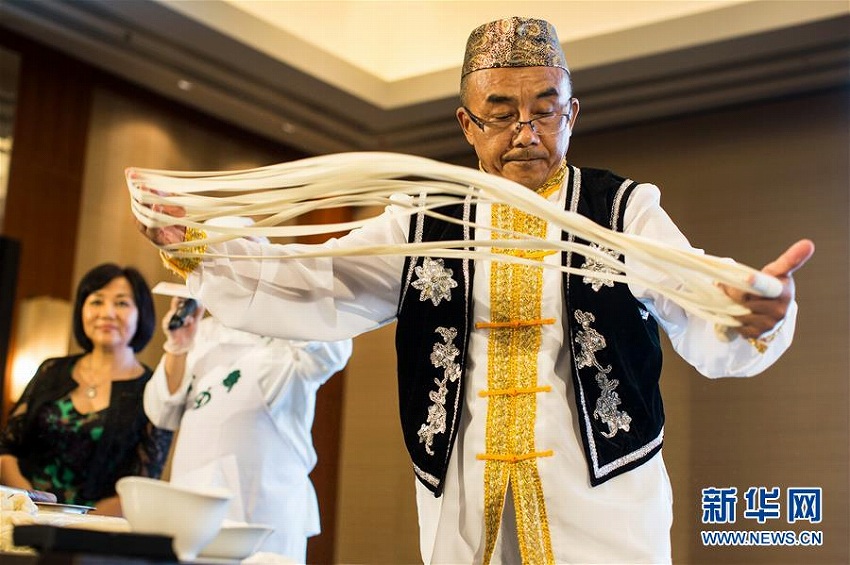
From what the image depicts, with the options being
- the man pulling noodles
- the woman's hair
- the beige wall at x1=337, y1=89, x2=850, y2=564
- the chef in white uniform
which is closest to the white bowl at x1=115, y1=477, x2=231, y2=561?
the man pulling noodles

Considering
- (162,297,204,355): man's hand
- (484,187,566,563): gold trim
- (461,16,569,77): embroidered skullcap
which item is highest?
(461,16,569,77): embroidered skullcap

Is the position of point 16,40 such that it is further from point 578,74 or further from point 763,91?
point 763,91

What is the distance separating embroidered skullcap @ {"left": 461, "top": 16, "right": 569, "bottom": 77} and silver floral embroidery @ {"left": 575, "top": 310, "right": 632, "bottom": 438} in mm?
470

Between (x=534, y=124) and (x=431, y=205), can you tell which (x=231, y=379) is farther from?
(x=431, y=205)

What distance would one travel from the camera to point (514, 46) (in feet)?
6.40

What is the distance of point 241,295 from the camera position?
188 cm

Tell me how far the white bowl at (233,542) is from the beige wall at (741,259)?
214 centimetres

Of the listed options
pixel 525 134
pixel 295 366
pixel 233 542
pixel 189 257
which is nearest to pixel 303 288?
pixel 189 257

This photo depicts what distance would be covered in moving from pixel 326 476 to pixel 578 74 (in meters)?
2.02

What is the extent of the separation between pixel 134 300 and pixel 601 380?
245cm

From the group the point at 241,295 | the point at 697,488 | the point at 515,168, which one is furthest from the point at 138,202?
the point at 697,488

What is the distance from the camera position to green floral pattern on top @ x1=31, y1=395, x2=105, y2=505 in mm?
3506

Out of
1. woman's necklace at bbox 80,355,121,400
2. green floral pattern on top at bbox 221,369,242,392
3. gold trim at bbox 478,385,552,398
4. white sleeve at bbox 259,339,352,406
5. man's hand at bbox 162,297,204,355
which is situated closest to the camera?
gold trim at bbox 478,385,552,398

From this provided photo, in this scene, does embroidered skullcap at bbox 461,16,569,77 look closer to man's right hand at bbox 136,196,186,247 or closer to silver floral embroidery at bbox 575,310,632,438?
silver floral embroidery at bbox 575,310,632,438
